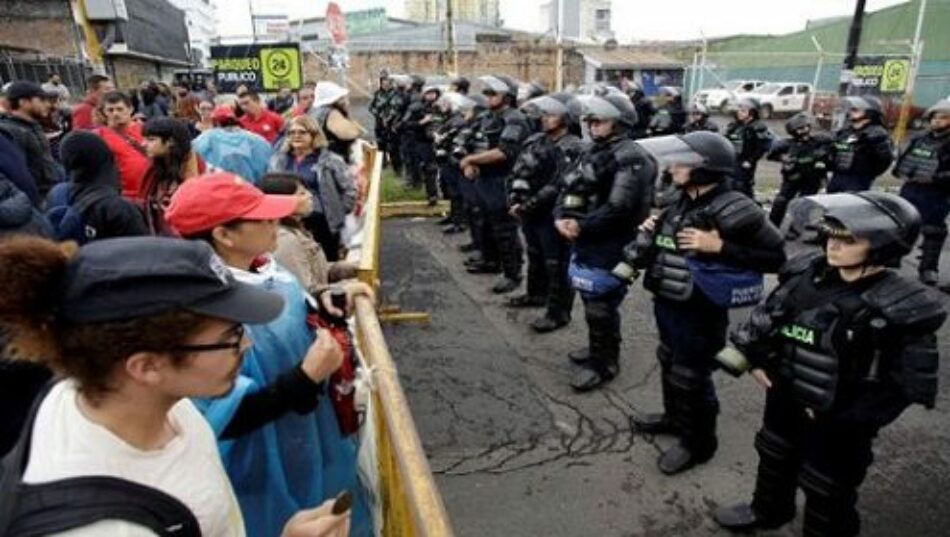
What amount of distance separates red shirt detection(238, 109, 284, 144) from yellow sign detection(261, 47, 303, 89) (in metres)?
4.93

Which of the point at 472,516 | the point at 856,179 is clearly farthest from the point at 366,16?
the point at 472,516

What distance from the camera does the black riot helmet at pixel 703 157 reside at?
342 centimetres

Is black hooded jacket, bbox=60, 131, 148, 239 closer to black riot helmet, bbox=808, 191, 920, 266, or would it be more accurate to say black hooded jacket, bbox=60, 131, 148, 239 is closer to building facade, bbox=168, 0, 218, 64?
black riot helmet, bbox=808, 191, 920, 266

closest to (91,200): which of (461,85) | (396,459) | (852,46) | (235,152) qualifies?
(235,152)

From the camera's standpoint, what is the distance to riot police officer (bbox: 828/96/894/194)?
297 inches

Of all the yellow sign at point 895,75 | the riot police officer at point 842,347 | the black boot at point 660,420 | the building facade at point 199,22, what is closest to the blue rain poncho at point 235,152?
the black boot at point 660,420

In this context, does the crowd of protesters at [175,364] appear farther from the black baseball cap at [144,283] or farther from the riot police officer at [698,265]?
the riot police officer at [698,265]

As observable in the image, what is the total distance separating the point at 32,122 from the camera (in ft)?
17.3

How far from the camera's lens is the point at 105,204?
11.1 feet

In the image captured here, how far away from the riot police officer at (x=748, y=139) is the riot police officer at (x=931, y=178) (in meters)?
2.44

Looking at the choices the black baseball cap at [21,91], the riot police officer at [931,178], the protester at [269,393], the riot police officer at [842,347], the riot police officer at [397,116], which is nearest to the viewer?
the protester at [269,393]

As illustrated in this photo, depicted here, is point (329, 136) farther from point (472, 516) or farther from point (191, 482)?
point (191, 482)

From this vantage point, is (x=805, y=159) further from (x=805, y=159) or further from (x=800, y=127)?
(x=800, y=127)

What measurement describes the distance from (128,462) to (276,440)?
2.96 ft
